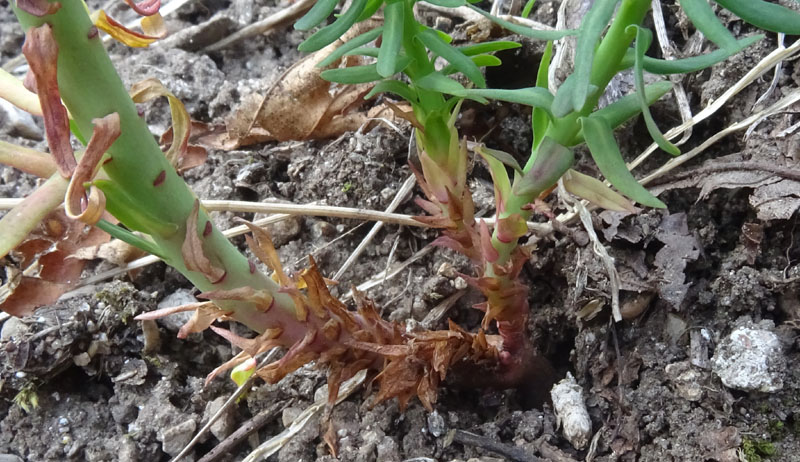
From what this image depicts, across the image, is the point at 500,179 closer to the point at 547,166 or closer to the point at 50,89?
the point at 547,166

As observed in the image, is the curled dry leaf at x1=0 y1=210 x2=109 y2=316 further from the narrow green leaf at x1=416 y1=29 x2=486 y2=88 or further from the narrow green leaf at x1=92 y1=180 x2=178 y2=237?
the narrow green leaf at x1=416 y1=29 x2=486 y2=88

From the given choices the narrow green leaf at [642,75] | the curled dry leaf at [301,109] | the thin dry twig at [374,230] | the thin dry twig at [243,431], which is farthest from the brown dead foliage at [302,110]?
the narrow green leaf at [642,75]

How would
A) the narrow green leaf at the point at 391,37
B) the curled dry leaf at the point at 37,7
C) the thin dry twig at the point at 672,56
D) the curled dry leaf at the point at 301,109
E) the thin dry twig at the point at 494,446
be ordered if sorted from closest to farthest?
1. the curled dry leaf at the point at 37,7
2. the narrow green leaf at the point at 391,37
3. the thin dry twig at the point at 494,446
4. the thin dry twig at the point at 672,56
5. the curled dry leaf at the point at 301,109

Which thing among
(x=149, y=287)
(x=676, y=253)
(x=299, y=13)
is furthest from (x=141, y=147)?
(x=299, y=13)

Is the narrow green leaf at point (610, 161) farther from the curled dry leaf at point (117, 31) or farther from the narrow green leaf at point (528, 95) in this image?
the curled dry leaf at point (117, 31)

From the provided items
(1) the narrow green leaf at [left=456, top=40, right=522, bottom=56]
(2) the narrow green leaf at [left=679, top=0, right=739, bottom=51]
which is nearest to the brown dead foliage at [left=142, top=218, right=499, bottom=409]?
(1) the narrow green leaf at [left=456, top=40, right=522, bottom=56]

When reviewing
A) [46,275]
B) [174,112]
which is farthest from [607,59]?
[46,275]

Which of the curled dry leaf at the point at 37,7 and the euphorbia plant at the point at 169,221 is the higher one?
the curled dry leaf at the point at 37,7

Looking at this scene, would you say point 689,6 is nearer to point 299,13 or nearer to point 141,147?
point 141,147
